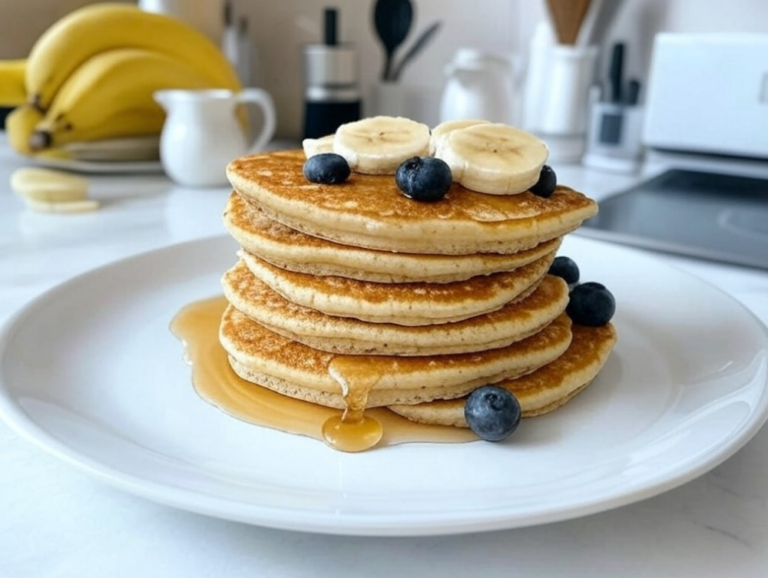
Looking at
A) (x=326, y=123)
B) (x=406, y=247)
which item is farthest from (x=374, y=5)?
(x=406, y=247)

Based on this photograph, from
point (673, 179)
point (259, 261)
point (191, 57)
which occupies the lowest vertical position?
point (673, 179)

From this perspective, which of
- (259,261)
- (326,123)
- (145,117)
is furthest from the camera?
(326,123)

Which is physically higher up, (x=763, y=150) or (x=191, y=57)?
(x=191, y=57)

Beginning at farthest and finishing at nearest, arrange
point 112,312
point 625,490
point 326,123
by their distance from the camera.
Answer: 1. point 326,123
2. point 112,312
3. point 625,490

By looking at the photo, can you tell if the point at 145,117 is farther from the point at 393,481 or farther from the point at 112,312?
the point at 393,481

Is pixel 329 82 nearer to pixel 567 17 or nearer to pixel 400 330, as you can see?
pixel 567 17

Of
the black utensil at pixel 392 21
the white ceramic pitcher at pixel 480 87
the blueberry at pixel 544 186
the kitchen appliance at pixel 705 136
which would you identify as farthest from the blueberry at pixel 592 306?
the black utensil at pixel 392 21

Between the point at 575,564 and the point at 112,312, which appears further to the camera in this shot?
the point at 112,312

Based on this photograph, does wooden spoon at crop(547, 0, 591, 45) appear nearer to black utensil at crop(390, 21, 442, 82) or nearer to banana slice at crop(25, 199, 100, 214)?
black utensil at crop(390, 21, 442, 82)
